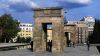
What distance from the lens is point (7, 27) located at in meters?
107

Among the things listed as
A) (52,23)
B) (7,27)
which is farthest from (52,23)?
(7,27)

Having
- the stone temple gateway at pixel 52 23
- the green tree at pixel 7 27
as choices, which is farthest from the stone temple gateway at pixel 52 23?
the green tree at pixel 7 27

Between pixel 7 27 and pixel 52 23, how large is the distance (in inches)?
2904

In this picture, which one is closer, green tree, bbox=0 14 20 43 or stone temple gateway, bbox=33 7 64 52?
stone temple gateway, bbox=33 7 64 52

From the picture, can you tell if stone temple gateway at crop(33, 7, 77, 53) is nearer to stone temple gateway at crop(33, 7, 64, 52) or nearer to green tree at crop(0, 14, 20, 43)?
stone temple gateway at crop(33, 7, 64, 52)

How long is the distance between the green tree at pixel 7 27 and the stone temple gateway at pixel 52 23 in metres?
67.4

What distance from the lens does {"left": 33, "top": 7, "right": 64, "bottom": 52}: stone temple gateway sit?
33.8 metres

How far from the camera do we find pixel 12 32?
10425 centimetres

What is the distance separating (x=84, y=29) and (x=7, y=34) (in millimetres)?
95368

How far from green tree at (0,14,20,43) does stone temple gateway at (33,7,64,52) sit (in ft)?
221

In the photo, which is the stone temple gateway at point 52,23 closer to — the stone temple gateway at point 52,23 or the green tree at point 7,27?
the stone temple gateway at point 52,23

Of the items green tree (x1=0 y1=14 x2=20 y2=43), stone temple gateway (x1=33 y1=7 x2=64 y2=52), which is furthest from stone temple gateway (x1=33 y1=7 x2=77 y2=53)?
green tree (x1=0 y1=14 x2=20 y2=43)

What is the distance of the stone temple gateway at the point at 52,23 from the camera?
33750 millimetres

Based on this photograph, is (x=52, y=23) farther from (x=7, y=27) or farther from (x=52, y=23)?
(x=7, y=27)
